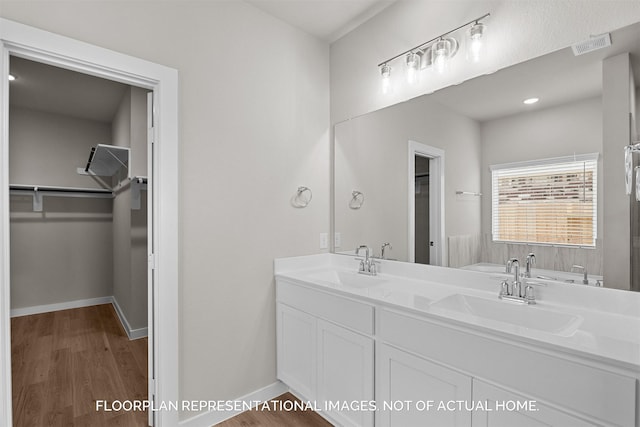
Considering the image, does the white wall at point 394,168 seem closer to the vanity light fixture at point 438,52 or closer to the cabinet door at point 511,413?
the vanity light fixture at point 438,52

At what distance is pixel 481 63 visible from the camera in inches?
68.9

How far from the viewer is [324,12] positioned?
2.26 metres

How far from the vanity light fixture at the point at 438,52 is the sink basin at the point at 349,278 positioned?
126 centimetres

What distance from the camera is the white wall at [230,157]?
183 cm

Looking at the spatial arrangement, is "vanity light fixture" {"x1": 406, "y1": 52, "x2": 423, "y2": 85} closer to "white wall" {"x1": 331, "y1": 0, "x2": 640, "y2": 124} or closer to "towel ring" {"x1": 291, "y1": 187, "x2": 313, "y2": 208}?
"white wall" {"x1": 331, "y1": 0, "x2": 640, "y2": 124}

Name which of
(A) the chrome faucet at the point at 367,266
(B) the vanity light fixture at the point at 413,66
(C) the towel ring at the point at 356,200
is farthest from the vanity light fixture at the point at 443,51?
(A) the chrome faucet at the point at 367,266

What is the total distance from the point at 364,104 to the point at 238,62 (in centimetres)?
91

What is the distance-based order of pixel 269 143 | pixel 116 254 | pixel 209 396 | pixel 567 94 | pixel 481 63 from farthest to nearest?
pixel 116 254 → pixel 269 143 → pixel 209 396 → pixel 481 63 → pixel 567 94

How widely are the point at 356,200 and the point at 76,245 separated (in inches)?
157

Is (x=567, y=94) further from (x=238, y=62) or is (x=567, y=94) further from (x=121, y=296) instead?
(x=121, y=296)

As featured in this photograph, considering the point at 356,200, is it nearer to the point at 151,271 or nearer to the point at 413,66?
the point at 413,66

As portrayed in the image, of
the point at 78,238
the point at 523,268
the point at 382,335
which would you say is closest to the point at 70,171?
the point at 78,238

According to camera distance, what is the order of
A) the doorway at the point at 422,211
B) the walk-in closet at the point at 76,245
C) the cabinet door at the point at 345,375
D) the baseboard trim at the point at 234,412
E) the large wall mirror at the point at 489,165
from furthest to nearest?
the walk-in closet at the point at 76,245, the doorway at the point at 422,211, the baseboard trim at the point at 234,412, the cabinet door at the point at 345,375, the large wall mirror at the point at 489,165

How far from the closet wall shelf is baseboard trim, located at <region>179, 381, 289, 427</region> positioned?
10.9 ft
